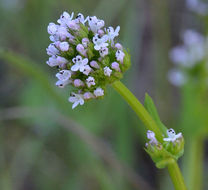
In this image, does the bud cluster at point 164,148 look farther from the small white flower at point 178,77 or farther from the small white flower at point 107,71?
the small white flower at point 178,77

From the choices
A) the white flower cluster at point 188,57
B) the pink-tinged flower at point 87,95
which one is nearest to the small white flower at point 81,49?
the pink-tinged flower at point 87,95

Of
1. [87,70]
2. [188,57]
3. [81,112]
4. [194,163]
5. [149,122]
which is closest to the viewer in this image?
[87,70]

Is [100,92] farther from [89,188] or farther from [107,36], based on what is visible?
[89,188]

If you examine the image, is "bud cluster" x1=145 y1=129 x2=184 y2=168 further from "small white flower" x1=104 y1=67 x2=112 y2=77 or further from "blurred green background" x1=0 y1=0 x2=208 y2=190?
"blurred green background" x1=0 y1=0 x2=208 y2=190

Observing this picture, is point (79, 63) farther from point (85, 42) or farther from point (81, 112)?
point (81, 112)

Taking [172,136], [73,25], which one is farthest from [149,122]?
[73,25]

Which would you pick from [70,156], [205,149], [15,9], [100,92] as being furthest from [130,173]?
[15,9]
